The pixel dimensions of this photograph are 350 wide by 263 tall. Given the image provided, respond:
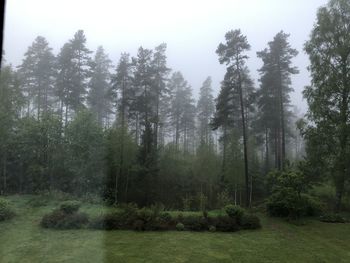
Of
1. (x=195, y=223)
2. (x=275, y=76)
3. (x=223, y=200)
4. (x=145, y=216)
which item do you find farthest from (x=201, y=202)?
(x=275, y=76)

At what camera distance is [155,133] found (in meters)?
30.6

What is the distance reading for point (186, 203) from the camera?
23062mm

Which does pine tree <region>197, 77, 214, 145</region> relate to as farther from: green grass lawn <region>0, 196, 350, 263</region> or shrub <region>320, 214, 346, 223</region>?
green grass lawn <region>0, 196, 350, 263</region>

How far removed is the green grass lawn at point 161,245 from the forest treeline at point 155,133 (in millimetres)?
6216

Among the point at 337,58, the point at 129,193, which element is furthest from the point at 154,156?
the point at 337,58

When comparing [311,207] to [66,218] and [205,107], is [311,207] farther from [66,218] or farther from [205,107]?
[205,107]

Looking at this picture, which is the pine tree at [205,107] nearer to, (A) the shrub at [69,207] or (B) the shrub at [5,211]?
(A) the shrub at [69,207]

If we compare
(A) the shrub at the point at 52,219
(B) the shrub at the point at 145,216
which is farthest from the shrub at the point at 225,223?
(A) the shrub at the point at 52,219

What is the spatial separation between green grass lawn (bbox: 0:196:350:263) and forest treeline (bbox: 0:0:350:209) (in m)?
6.22

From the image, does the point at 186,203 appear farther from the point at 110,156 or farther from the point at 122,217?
the point at 122,217

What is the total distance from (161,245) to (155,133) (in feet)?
58.1

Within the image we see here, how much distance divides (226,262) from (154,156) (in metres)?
15.1

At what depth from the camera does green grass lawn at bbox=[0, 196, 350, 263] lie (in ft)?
38.9

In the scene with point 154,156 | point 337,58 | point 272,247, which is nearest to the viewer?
point 272,247
